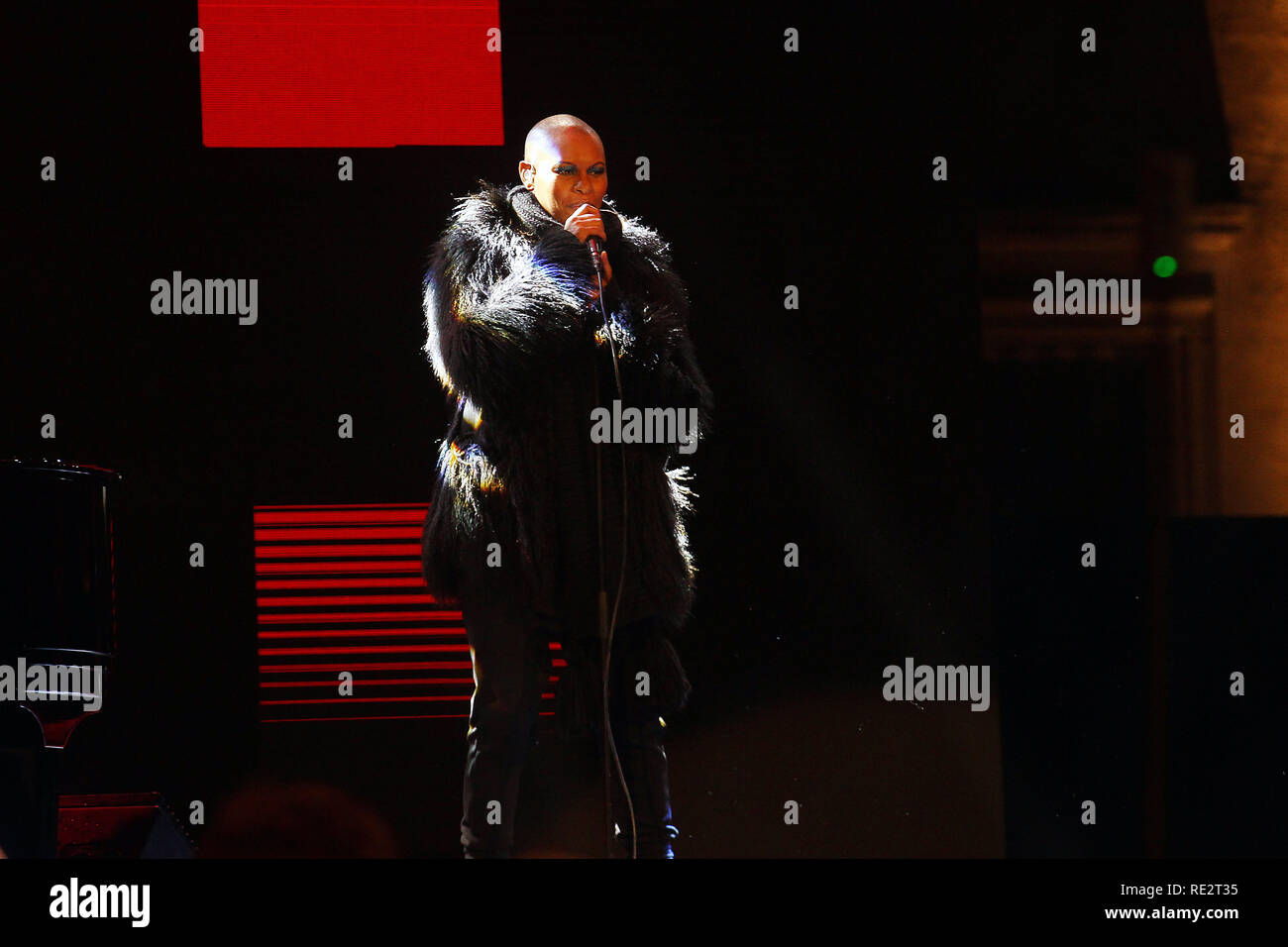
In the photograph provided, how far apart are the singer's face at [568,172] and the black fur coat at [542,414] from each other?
99 millimetres

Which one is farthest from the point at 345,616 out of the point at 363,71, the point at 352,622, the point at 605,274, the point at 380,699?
the point at 363,71

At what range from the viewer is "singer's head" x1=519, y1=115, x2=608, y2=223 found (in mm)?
3100

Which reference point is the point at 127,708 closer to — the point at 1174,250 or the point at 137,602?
the point at 137,602

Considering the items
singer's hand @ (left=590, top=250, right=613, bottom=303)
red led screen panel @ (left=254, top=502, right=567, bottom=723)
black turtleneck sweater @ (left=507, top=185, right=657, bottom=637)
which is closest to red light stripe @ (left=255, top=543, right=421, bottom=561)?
red led screen panel @ (left=254, top=502, right=567, bottom=723)

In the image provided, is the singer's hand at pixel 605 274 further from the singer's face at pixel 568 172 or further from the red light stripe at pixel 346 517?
the red light stripe at pixel 346 517

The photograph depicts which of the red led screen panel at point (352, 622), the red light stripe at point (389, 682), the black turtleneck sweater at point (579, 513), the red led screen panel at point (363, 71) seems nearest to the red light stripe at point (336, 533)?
the red led screen panel at point (352, 622)

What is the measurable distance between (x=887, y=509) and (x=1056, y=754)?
2.63 ft

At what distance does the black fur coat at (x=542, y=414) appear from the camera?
290cm

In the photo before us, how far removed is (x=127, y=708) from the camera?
3.36 meters

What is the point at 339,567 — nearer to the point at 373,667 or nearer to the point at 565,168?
the point at 373,667

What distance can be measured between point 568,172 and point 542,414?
60 cm

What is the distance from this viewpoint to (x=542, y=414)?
2980mm

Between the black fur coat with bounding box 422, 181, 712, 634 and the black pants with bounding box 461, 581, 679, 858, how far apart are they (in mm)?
64

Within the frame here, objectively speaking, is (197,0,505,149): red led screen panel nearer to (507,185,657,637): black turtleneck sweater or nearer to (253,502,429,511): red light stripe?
(507,185,657,637): black turtleneck sweater
